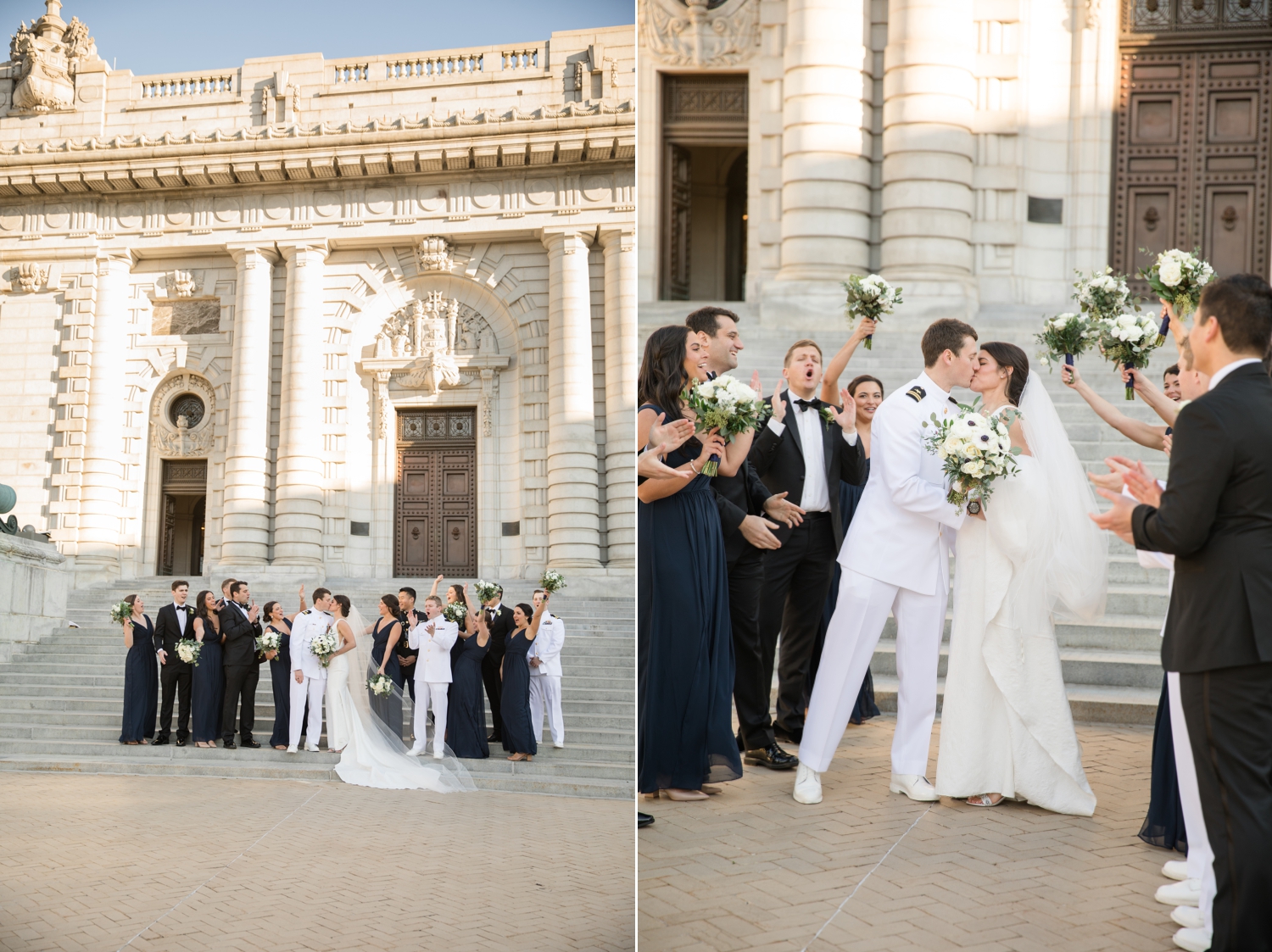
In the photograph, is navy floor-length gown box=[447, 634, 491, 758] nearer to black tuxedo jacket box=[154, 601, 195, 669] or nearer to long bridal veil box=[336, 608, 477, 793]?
long bridal veil box=[336, 608, 477, 793]

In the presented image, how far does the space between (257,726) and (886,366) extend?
1071cm

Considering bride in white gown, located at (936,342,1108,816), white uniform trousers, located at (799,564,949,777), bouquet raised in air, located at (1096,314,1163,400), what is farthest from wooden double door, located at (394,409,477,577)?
bouquet raised in air, located at (1096,314,1163,400)

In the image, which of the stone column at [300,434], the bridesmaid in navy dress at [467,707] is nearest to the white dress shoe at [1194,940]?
the stone column at [300,434]

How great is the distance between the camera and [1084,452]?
12977 mm

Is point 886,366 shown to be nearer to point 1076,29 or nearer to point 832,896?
Answer: point 1076,29

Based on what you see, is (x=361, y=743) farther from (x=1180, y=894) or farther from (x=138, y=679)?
(x=1180, y=894)

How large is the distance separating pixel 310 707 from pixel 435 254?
2809 millimetres

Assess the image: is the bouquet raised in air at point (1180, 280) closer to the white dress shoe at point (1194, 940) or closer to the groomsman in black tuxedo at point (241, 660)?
the white dress shoe at point (1194, 940)

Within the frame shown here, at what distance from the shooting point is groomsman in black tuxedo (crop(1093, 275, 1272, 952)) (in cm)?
362

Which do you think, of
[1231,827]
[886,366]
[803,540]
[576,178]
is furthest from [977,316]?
[1231,827]

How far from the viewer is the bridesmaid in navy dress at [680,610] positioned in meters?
5.64

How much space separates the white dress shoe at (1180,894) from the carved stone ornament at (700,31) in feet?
60.6

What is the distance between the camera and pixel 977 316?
18609 mm

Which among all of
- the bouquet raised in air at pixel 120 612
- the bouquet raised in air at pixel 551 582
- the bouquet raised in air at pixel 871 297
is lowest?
the bouquet raised in air at pixel 120 612
